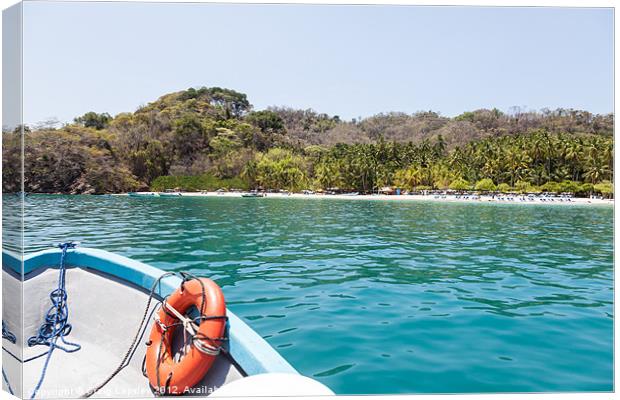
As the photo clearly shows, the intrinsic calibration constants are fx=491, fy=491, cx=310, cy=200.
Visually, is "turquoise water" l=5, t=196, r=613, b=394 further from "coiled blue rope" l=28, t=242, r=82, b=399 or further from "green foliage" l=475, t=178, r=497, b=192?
"green foliage" l=475, t=178, r=497, b=192

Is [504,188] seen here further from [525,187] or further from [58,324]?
[58,324]

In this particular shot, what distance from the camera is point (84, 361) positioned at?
2.80m

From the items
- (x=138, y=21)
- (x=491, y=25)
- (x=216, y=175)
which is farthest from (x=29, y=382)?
(x=216, y=175)

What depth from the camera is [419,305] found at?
4121mm

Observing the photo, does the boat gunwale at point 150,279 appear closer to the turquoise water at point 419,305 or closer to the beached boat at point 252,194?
the turquoise water at point 419,305

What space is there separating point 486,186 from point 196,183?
73.2 ft

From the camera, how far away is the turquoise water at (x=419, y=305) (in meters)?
2.78

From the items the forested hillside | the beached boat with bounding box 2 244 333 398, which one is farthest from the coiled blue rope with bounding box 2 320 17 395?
→ the forested hillside

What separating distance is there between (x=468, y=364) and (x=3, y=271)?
2.69 metres

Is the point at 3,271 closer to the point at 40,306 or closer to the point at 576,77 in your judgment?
the point at 40,306

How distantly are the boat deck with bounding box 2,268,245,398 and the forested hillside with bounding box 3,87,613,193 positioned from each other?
18446 mm

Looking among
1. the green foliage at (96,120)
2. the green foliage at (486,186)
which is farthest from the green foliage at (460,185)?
the green foliage at (96,120)

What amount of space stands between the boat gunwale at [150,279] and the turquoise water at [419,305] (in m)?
0.70

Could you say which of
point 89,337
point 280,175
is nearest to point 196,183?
point 280,175
